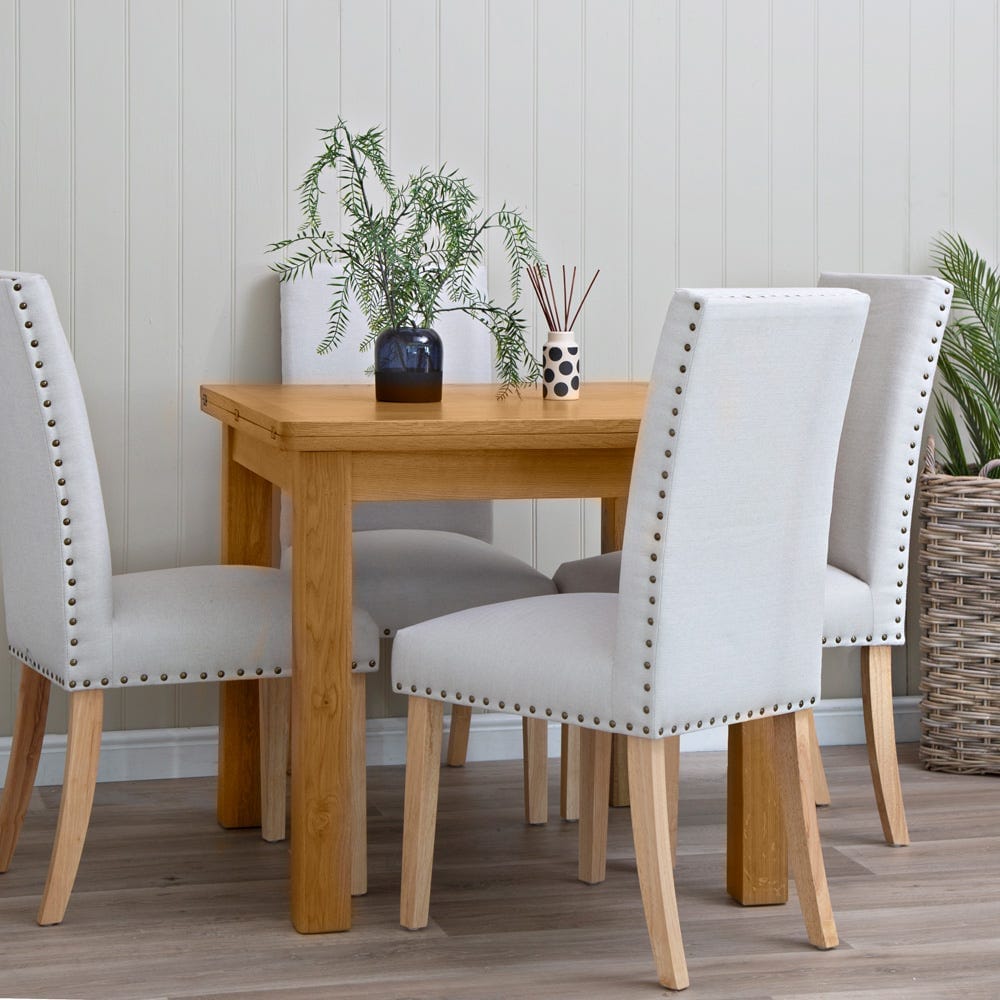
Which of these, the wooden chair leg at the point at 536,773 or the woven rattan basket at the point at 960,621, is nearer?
the wooden chair leg at the point at 536,773

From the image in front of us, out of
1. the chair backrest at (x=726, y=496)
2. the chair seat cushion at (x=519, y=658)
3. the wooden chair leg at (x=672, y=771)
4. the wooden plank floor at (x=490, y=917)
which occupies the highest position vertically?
the chair backrest at (x=726, y=496)

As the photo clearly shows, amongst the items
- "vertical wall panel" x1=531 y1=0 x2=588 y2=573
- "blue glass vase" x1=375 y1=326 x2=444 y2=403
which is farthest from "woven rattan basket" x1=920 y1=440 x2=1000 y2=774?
"blue glass vase" x1=375 y1=326 x2=444 y2=403

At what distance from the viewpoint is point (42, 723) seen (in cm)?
257

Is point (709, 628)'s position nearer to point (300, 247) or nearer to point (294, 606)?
point (294, 606)

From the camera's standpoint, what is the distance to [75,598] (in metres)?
2.32

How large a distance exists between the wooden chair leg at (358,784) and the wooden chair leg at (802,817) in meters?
0.63

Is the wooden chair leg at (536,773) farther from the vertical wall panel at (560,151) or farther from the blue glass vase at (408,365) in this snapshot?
the blue glass vase at (408,365)

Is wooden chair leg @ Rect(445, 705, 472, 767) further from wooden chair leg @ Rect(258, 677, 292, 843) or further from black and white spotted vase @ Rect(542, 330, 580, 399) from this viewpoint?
black and white spotted vase @ Rect(542, 330, 580, 399)

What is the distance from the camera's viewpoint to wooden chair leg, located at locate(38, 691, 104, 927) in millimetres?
2336

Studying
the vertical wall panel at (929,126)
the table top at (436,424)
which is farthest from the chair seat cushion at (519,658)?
the vertical wall panel at (929,126)

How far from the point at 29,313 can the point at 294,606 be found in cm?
56

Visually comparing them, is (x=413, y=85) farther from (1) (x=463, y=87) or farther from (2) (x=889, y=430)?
(2) (x=889, y=430)

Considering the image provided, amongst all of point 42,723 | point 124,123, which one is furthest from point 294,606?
point 124,123

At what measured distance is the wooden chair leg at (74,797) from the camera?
2336 mm
